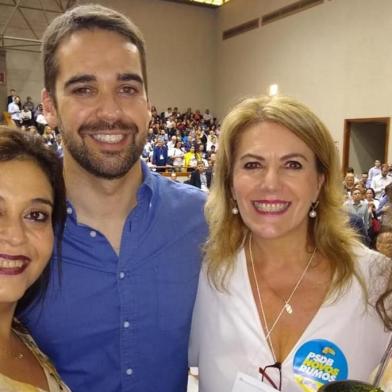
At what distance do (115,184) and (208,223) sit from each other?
465 mm

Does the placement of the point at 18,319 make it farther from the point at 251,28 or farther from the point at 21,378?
the point at 251,28

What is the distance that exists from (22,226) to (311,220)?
3.79 ft

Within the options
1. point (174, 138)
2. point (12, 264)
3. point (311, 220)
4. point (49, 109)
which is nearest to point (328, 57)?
point (174, 138)

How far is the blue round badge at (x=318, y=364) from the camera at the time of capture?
58.4 inches

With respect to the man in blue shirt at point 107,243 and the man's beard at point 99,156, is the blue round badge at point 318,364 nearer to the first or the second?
the man in blue shirt at point 107,243

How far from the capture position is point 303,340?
1.54m

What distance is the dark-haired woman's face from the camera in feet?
4.01

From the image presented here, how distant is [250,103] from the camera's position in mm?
1789

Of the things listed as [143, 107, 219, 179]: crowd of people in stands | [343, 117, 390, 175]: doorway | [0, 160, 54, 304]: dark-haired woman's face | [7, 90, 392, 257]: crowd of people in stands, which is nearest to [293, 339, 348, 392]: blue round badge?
[0, 160, 54, 304]: dark-haired woman's face

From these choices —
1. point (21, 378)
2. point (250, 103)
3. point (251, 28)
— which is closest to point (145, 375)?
point (21, 378)

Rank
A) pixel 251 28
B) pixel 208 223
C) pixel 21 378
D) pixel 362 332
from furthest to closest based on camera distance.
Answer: pixel 251 28 → pixel 208 223 → pixel 362 332 → pixel 21 378

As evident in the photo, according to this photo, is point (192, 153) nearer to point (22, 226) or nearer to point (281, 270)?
point (281, 270)

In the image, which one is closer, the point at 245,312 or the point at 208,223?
the point at 245,312

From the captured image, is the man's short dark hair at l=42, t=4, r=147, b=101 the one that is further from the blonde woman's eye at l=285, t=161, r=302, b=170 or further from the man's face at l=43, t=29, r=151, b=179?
the blonde woman's eye at l=285, t=161, r=302, b=170
